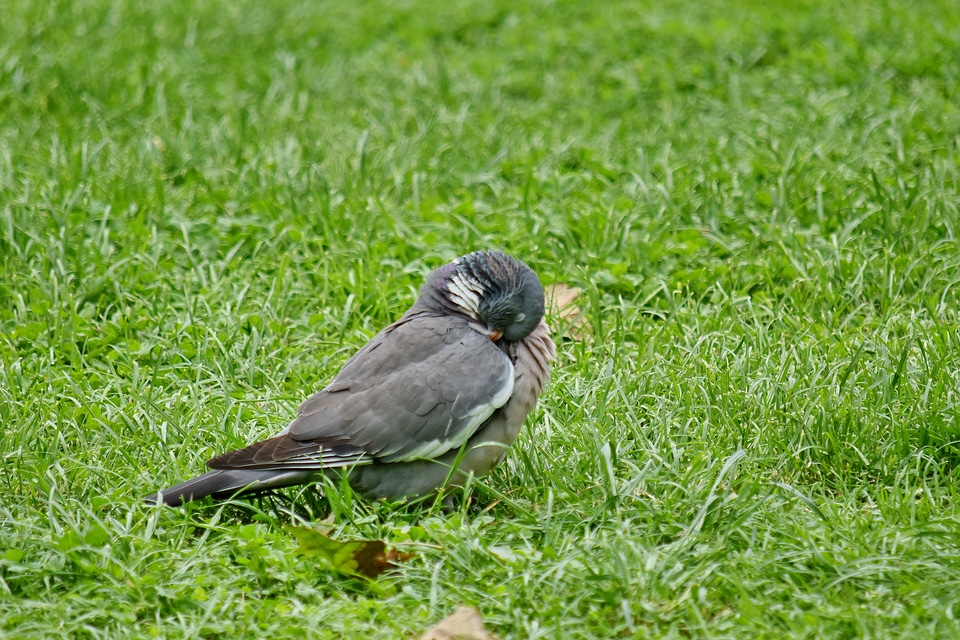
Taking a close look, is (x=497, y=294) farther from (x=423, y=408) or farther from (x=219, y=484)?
(x=219, y=484)

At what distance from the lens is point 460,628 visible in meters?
3.02

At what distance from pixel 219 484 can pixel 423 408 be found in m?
0.74

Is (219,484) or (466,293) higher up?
(466,293)

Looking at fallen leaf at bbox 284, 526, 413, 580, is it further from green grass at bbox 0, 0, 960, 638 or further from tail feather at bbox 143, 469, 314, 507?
tail feather at bbox 143, 469, 314, 507

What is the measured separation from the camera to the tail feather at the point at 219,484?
3.57 m

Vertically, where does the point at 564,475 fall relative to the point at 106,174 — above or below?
below

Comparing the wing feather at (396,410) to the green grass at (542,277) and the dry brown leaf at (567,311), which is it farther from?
the dry brown leaf at (567,311)

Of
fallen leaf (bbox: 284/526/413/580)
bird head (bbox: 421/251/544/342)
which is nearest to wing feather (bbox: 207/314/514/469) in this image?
bird head (bbox: 421/251/544/342)

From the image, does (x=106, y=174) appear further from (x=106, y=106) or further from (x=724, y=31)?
(x=724, y=31)

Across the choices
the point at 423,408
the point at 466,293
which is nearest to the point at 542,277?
the point at 466,293

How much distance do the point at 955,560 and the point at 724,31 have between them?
539 cm

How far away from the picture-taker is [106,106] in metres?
6.67

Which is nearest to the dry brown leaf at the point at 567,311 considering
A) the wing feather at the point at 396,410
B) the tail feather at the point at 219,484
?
the wing feather at the point at 396,410

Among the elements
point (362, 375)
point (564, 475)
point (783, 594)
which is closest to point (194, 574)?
point (362, 375)
